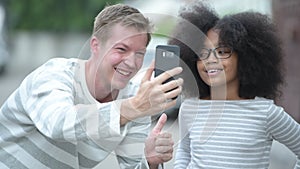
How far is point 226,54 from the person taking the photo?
2486 mm

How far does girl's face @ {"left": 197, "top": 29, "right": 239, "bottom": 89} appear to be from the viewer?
2457mm

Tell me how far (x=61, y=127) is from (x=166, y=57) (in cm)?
41

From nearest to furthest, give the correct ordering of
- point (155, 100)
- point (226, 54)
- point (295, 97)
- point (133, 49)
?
1. point (155, 100)
2. point (133, 49)
3. point (226, 54)
4. point (295, 97)

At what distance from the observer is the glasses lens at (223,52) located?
2473 millimetres

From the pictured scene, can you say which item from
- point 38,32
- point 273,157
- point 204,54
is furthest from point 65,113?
point 38,32

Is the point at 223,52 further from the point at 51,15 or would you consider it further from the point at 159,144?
the point at 51,15

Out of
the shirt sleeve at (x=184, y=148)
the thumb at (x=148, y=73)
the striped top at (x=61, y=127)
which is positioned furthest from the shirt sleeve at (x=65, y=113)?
the shirt sleeve at (x=184, y=148)

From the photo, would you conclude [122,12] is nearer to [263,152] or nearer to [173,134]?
[173,134]

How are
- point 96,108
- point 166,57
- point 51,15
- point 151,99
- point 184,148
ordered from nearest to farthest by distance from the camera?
point 151,99
point 96,108
point 166,57
point 184,148
point 51,15

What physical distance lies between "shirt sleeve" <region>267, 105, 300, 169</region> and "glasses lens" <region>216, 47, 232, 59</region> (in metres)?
0.24

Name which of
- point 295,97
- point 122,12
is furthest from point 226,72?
point 295,97

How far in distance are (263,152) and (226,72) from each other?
0.31 meters

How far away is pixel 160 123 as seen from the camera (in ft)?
7.57

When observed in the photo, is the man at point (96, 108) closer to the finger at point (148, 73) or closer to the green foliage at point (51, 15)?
the finger at point (148, 73)
